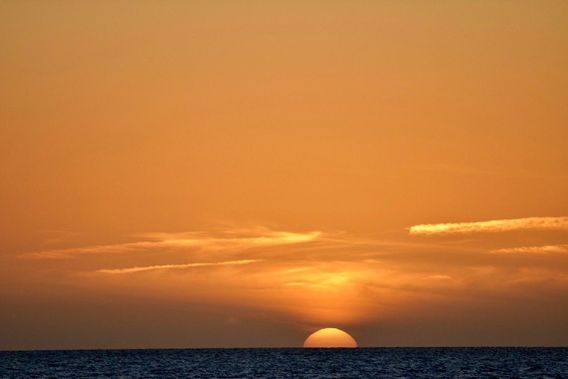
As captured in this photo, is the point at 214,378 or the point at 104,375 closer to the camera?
the point at 214,378

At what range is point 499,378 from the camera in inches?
4326

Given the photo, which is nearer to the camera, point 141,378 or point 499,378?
point 499,378

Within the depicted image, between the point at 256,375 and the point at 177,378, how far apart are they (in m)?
11.0

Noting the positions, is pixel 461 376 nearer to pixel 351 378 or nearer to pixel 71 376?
pixel 351 378

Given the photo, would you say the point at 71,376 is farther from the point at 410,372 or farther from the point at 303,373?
the point at 410,372

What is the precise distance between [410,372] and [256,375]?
19325 mm

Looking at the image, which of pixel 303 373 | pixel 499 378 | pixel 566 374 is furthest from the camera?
pixel 303 373

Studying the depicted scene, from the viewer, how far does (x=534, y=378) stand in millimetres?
111062

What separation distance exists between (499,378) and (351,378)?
1635cm

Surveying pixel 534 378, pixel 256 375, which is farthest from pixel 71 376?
pixel 534 378

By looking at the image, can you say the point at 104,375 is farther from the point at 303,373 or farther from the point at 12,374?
the point at 303,373

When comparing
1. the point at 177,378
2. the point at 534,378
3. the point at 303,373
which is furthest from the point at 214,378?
the point at 534,378

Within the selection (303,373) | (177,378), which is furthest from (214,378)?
(303,373)

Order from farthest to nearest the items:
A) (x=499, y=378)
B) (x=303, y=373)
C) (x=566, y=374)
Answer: (x=303, y=373) < (x=566, y=374) < (x=499, y=378)
